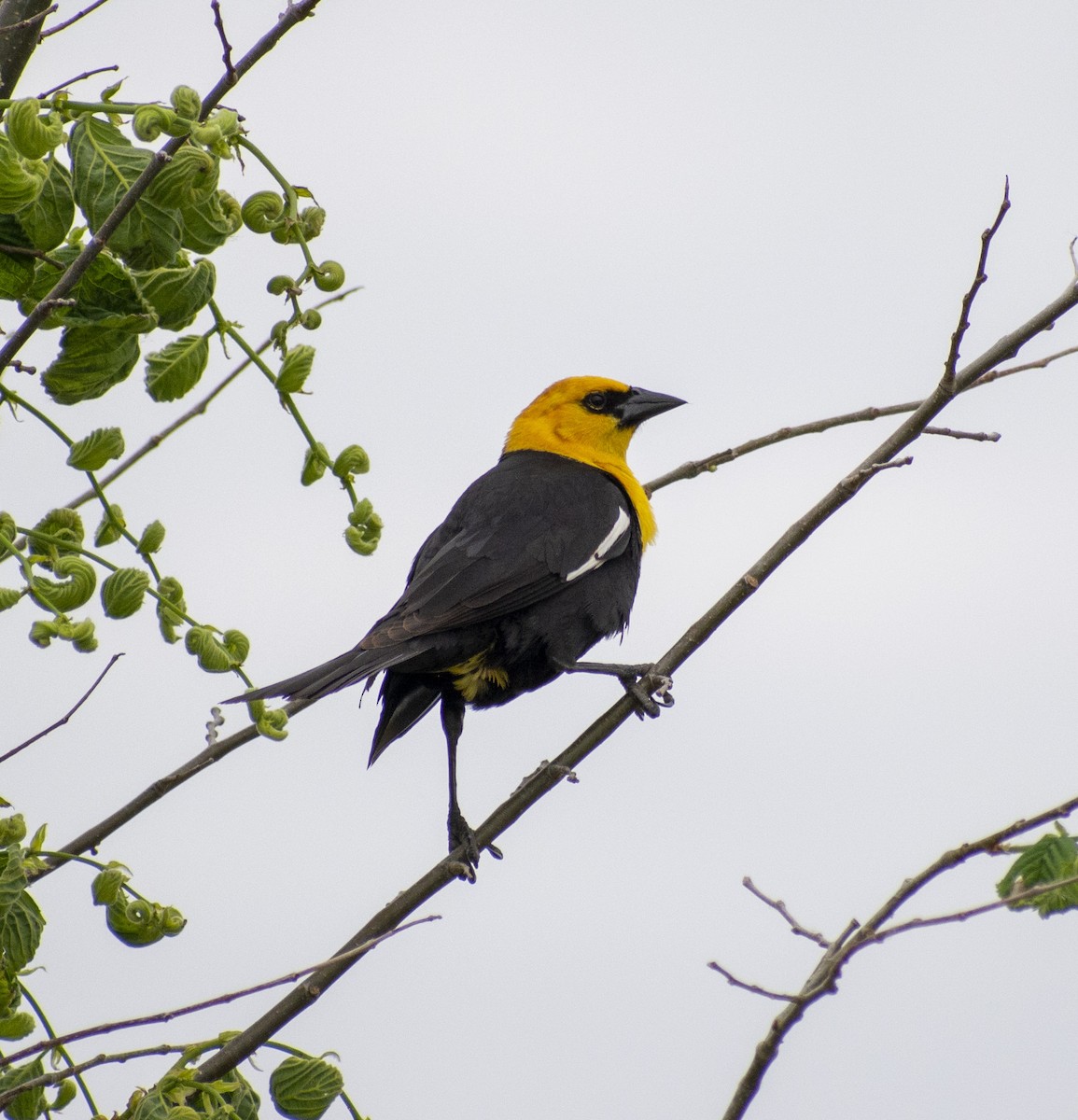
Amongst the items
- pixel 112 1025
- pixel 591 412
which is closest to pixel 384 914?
pixel 112 1025

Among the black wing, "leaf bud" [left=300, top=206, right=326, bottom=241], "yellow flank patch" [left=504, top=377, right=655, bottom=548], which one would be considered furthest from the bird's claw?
"yellow flank patch" [left=504, top=377, right=655, bottom=548]

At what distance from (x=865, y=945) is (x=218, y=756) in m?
1.33

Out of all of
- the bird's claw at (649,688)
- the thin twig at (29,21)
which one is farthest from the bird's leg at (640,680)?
the thin twig at (29,21)

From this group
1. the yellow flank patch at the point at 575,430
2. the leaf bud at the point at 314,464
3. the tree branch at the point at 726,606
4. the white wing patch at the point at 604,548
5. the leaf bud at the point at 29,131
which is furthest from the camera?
the yellow flank patch at the point at 575,430

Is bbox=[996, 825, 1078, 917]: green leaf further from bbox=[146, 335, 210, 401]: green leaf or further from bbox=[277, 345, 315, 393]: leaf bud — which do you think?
bbox=[146, 335, 210, 401]: green leaf

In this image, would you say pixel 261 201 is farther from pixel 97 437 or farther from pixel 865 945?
pixel 865 945

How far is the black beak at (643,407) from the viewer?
18.4 ft

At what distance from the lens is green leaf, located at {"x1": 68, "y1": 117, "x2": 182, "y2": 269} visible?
202 centimetres

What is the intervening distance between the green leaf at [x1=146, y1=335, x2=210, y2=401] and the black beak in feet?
11.5

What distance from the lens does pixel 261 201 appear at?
2.19 metres

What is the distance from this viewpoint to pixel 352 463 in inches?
94.7

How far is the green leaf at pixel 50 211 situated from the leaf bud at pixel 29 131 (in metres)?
0.11

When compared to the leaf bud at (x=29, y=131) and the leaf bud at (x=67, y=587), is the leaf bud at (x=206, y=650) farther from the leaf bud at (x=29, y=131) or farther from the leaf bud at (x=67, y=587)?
the leaf bud at (x=29, y=131)

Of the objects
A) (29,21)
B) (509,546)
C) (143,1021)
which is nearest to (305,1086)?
(143,1021)
